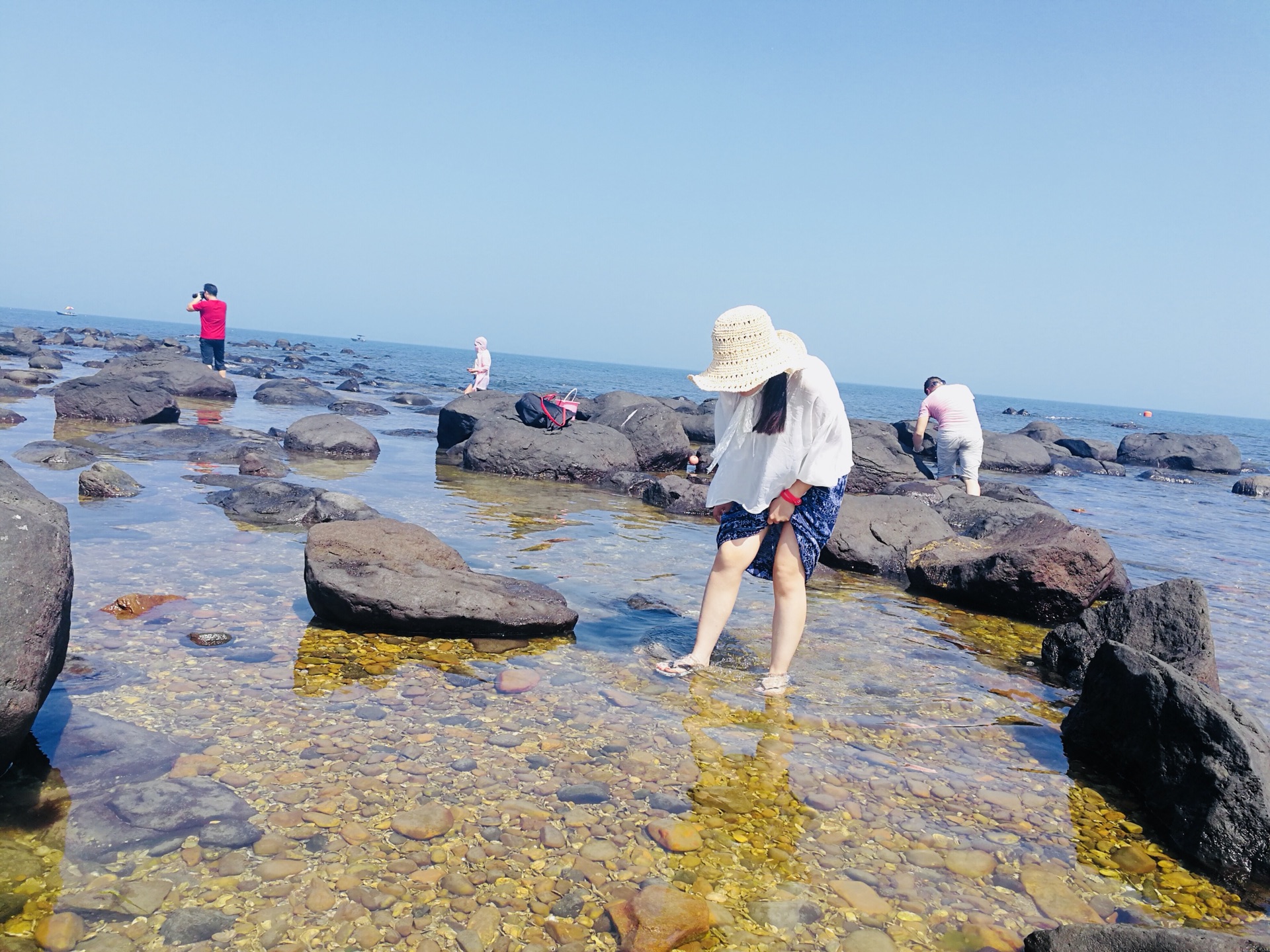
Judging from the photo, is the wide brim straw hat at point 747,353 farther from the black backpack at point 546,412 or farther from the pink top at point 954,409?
the black backpack at point 546,412

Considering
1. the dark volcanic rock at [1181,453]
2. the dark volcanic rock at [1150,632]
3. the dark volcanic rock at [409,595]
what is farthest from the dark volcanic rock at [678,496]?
the dark volcanic rock at [1181,453]

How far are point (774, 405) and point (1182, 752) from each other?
91.5 inches

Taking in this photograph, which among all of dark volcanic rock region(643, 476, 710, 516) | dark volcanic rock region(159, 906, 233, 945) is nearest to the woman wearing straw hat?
dark volcanic rock region(159, 906, 233, 945)

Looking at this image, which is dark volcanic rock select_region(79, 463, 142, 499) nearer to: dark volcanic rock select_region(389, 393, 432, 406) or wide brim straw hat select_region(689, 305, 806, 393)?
wide brim straw hat select_region(689, 305, 806, 393)

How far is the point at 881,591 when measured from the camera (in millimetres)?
7582

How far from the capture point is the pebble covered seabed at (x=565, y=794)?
2.60m

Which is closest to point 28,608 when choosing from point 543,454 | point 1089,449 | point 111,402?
point 543,454

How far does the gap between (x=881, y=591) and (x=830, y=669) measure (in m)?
2.60

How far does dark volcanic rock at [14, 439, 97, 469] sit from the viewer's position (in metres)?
9.94

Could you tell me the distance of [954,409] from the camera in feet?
42.8

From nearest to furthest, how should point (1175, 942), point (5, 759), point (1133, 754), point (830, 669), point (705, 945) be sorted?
1. point (1175, 942)
2. point (705, 945)
3. point (5, 759)
4. point (1133, 754)
5. point (830, 669)

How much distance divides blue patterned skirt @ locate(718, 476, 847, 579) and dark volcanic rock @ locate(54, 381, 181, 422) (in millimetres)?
14055

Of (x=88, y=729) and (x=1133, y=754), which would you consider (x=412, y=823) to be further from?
(x=1133, y=754)

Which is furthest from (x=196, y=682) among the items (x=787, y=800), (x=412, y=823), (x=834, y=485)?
(x=834, y=485)
